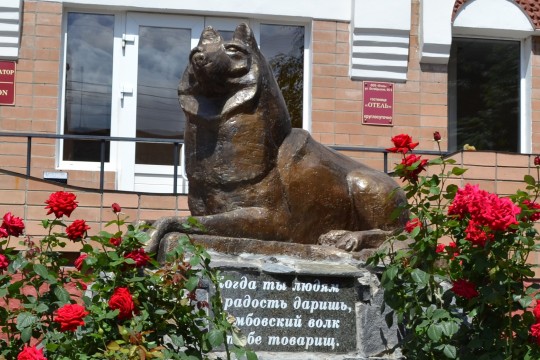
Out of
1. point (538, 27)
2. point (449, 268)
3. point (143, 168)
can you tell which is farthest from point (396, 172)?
point (538, 27)

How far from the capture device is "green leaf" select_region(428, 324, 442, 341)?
6.04 meters

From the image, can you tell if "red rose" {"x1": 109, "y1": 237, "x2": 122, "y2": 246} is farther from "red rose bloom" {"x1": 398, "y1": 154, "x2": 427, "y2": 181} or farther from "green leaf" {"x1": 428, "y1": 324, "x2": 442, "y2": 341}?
"green leaf" {"x1": 428, "y1": 324, "x2": 442, "y2": 341}

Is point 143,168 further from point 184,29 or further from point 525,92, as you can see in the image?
point 525,92

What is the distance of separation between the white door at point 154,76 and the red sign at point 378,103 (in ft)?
5.34

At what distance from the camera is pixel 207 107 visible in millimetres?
7324

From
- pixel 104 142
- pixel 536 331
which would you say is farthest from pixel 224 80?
pixel 104 142

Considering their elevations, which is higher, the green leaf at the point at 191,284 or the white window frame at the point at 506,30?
the white window frame at the point at 506,30

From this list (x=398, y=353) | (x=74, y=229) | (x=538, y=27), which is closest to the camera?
(x=74, y=229)

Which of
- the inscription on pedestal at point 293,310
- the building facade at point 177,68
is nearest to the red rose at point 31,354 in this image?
the inscription on pedestal at point 293,310

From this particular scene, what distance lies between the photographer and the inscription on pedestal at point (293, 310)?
6801mm

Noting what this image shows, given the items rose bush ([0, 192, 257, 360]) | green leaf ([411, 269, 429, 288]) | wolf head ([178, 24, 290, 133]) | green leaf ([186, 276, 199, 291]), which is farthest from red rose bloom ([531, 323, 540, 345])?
wolf head ([178, 24, 290, 133])

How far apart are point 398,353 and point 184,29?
296 inches

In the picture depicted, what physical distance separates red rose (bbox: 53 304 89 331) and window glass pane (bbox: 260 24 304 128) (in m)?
8.72

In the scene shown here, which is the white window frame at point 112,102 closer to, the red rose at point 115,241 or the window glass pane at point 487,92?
the window glass pane at point 487,92
